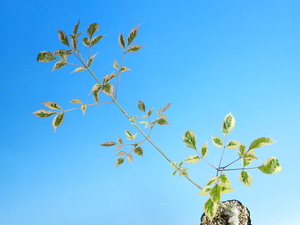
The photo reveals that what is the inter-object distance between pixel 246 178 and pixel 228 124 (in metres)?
0.21

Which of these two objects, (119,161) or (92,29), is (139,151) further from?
(92,29)

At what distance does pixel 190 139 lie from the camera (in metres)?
1.23

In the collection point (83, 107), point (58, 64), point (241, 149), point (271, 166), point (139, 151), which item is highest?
point (58, 64)

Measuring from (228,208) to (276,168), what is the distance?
1.20 ft

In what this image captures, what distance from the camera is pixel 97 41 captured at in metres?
1.30

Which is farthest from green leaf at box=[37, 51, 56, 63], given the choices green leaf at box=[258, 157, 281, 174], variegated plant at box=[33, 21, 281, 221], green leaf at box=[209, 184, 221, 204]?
green leaf at box=[258, 157, 281, 174]

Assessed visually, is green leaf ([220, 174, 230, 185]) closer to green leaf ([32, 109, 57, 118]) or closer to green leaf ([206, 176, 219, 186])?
green leaf ([206, 176, 219, 186])

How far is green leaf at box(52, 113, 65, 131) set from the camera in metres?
1.26

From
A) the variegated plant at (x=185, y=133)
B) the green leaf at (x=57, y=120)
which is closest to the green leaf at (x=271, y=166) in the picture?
the variegated plant at (x=185, y=133)

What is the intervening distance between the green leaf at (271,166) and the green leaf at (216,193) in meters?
0.17

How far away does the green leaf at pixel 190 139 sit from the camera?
1.23m

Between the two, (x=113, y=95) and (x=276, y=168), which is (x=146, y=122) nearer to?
(x=113, y=95)

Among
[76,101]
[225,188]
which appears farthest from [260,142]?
[76,101]

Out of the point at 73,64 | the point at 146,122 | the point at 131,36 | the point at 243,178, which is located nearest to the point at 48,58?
the point at 73,64
